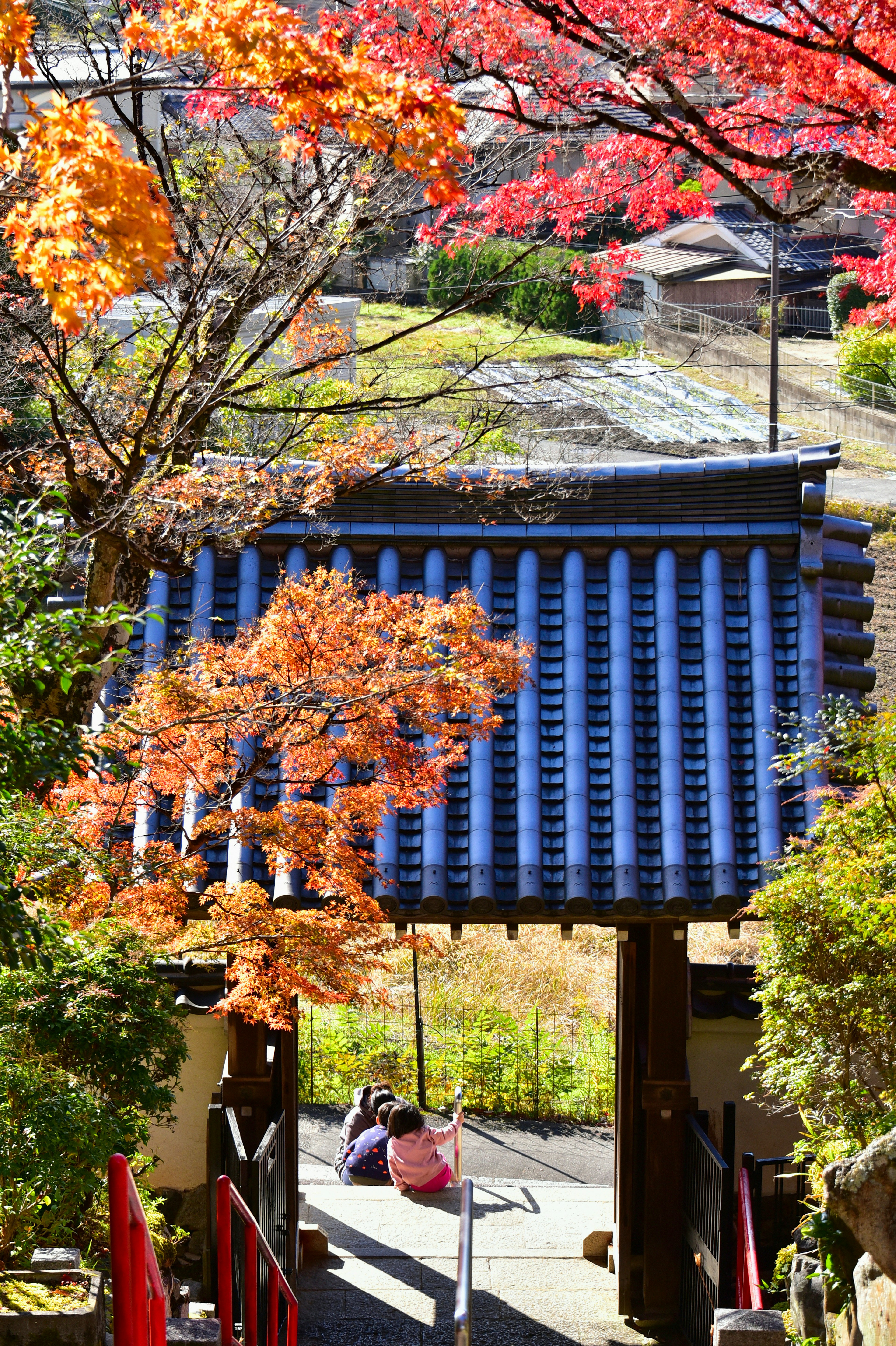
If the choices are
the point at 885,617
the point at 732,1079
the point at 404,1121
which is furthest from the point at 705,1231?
the point at 885,617

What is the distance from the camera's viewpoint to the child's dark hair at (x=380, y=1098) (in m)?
11.4

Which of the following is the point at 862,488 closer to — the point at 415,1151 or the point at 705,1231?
the point at 415,1151

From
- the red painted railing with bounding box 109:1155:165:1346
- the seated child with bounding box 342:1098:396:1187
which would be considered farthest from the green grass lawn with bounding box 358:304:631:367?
the red painted railing with bounding box 109:1155:165:1346

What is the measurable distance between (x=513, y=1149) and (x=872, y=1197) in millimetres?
8883

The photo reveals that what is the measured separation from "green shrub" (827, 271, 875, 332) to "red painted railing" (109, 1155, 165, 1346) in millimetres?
32818

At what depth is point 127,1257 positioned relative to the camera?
311cm

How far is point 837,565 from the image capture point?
878cm

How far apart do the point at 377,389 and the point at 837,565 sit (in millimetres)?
11767

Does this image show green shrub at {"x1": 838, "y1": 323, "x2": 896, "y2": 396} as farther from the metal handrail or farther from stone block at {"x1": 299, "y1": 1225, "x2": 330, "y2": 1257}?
the metal handrail

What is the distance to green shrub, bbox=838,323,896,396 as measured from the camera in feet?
90.5

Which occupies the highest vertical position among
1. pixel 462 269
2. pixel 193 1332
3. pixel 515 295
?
pixel 515 295

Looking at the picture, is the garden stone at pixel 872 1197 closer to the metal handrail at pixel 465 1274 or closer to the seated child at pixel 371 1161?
the metal handrail at pixel 465 1274

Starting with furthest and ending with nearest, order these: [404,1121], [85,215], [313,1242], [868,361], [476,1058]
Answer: [868,361] < [476,1058] < [404,1121] < [313,1242] < [85,215]

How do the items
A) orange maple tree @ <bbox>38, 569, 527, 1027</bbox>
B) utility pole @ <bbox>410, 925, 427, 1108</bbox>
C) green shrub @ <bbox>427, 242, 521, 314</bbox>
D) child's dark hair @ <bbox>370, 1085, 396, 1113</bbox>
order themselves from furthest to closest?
green shrub @ <bbox>427, 242, 521, 314</bbox>, utility pole @ <bbox>410, 925, 427, 1108</bbox>, child's dark hair @ <bbox>370, 1085, 396, 1113</bbox>, orange maple tree @ <bbox>38, 569, 527, 1027</bbox>
